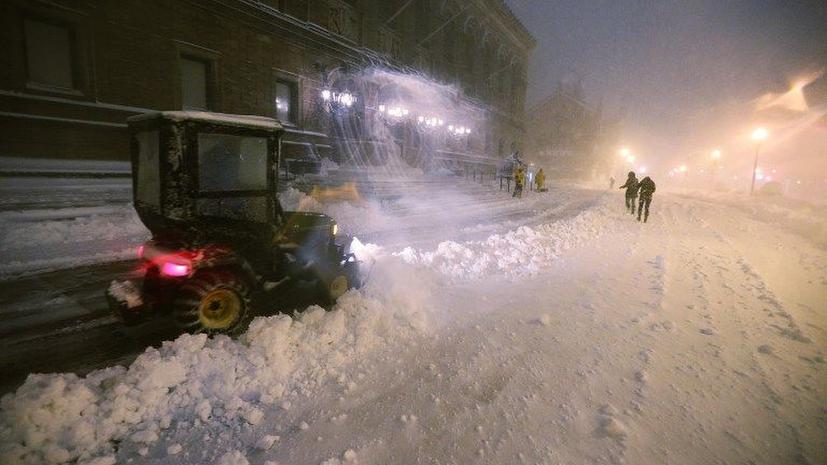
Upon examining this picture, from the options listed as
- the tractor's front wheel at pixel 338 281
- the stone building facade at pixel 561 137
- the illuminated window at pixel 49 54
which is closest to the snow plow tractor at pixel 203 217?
the tractor's front wheel at pixel 338 281

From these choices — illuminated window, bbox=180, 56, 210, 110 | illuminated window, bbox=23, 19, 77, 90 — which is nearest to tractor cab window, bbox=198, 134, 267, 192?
illuminated window, bbox=23, 19, 77, 90

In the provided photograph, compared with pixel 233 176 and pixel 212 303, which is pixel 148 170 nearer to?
pixel 233 176

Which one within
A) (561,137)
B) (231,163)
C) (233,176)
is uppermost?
(561,137)

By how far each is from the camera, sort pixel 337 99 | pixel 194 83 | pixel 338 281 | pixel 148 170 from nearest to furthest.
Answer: pixel 148 170, pixel 338 281, pixel 194 83, pixel 337 99

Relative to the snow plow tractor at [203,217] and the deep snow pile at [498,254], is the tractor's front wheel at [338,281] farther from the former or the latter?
the deep snow pile at [498,254]

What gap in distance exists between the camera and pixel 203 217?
3727 millimetres

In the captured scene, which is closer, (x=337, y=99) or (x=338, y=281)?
(x=338, y=281)

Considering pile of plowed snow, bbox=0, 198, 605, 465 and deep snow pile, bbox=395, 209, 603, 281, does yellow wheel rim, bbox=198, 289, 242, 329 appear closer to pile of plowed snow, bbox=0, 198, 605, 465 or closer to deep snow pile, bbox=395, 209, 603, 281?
pile of plowed snow, bbox=0, 198, 605, 465

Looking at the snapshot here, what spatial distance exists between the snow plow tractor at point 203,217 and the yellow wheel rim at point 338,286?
2.57 feet

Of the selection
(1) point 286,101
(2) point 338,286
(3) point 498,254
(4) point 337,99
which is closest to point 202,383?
(2) point 338,286

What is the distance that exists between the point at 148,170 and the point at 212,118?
1.03m

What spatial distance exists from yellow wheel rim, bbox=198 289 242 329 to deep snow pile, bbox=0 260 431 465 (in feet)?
0.82

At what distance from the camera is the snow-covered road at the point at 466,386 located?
8.78 ft

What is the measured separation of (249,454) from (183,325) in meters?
1.64
